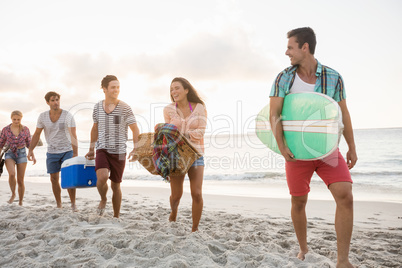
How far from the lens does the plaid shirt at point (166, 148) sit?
11.1 feet

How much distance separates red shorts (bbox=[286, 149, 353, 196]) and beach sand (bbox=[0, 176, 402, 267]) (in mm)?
668

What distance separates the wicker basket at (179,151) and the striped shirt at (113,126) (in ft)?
2.39

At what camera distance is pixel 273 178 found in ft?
39.0

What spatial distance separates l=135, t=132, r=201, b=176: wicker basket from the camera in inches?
133

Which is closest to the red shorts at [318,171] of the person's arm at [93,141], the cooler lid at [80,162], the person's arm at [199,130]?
the person's arm at [199,130]

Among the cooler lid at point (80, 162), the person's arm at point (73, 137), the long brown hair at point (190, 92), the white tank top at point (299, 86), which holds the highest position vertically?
the long brown hair at point (190, 92)

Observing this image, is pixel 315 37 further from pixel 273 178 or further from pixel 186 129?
pixel 273 178

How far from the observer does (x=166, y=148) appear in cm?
339

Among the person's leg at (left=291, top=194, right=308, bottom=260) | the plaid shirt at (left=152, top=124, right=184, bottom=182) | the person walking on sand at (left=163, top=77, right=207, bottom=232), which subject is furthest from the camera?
the person walking on sand at (left=163, top=77, right=207, bottom=232)

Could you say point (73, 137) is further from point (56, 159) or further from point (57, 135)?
point (56, 159)

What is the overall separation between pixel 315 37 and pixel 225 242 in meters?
2.15

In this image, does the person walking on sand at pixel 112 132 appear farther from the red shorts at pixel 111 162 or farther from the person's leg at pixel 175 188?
the person's leg at pixel 175 188

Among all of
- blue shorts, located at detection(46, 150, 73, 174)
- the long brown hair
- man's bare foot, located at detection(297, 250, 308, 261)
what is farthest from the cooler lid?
man's bare foot, located at detection(297, 250, 308, 261)

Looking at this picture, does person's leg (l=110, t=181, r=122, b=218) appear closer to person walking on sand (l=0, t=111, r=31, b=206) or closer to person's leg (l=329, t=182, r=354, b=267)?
person walking on sand (l=0, t=111, r=31, b=206)
